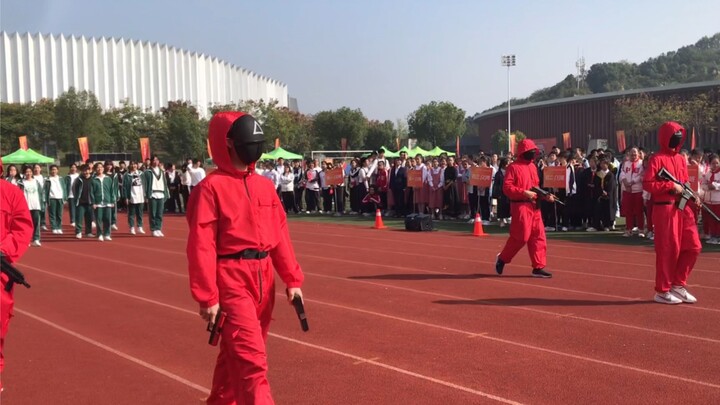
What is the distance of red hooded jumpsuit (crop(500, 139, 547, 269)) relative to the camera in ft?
34.2

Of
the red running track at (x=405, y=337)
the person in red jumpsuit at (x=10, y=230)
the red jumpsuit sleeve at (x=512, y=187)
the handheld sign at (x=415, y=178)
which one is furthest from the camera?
the handheld sign at (x=415, y=178)

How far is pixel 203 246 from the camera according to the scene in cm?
421

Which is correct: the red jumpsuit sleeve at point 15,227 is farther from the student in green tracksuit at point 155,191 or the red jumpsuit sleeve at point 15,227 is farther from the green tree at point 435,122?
the green tree at point 435,122

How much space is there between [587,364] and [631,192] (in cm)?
1072

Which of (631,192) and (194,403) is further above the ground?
(631,192)

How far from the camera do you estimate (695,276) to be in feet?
35.1

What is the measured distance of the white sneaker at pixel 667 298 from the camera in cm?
859

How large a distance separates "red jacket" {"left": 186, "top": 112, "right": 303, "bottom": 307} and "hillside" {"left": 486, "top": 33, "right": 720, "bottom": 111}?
400 feet

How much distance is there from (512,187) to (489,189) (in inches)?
364

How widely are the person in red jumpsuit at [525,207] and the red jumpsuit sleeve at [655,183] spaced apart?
80.0 inches

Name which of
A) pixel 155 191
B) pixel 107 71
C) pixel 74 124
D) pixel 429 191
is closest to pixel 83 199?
pixel 155 191

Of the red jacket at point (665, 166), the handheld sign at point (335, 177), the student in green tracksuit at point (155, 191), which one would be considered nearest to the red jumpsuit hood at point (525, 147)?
the red jacket at point (665, 166)

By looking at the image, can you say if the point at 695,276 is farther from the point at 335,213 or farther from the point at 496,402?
the point at 335,213

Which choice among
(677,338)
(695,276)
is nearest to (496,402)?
(677,338)
